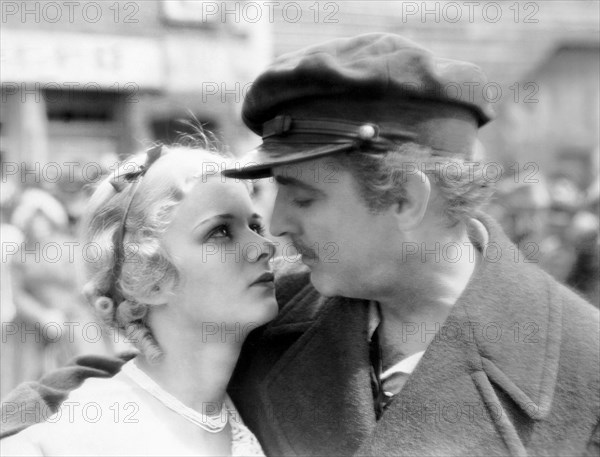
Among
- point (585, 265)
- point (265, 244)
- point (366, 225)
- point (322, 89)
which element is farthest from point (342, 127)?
point (585, 265)

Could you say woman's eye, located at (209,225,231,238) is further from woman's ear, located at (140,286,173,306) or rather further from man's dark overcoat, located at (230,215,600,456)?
man's dark overcoat, located at (230,215,600,456)

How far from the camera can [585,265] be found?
5.41 metres

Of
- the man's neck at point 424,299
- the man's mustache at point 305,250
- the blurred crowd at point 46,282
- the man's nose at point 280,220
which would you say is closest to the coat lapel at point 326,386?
the man's neck at point 424,299

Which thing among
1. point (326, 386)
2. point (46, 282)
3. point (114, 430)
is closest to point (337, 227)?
point (326, 386)

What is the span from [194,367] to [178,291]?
26cm

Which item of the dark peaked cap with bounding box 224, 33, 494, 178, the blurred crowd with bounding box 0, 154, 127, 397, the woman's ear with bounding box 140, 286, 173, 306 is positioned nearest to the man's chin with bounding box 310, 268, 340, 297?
the dark peaked cap with bounding box 224, 33, 494, 178

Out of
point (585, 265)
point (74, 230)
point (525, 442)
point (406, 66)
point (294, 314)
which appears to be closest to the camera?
point (525, 442)

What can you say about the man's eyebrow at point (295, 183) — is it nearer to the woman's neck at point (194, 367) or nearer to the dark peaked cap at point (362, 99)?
the dark peaked cap at point (362, 99)

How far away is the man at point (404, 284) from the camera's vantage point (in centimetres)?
225

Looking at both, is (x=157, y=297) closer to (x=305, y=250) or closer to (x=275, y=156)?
(x=305, y=250)

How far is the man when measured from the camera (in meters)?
2.25

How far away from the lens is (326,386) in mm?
2539

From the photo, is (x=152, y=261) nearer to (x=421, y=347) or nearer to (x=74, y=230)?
(x=421, y=347)

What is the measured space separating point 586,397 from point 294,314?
100cm
